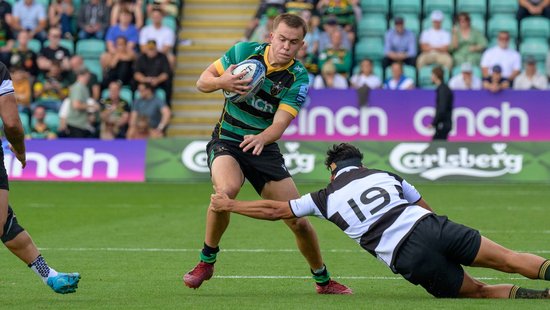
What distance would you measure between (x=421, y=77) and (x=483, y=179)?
10.9 feet

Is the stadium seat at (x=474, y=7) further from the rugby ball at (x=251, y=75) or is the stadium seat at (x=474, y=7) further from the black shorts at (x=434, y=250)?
the black shorts at (x=434, y=250)

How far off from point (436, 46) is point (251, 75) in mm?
15580

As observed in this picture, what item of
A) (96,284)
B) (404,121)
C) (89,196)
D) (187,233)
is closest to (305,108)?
(404,121)

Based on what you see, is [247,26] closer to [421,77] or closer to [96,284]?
[421,77]

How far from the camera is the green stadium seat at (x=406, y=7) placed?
1025 inches

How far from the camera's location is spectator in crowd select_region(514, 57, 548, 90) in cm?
2347

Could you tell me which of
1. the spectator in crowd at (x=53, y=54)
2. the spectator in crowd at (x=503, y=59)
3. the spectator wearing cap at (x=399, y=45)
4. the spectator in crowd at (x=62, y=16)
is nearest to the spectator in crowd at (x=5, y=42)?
the spectator in crowd at (x=53, y=54)

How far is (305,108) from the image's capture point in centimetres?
2306

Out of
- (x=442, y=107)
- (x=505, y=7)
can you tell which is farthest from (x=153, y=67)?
(x=505, y=7)

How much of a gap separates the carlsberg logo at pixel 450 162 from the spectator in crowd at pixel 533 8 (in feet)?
15.5

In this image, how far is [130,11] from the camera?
2581cm

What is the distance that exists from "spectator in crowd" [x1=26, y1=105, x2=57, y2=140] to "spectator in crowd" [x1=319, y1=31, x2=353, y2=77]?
5.49 meters

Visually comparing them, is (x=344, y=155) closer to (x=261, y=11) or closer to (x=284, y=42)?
(x=284, y=42)

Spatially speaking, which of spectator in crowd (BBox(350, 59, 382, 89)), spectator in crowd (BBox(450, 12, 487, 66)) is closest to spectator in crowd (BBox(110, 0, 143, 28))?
spectator in crowd (BBox(350, 59, 382, 89))
